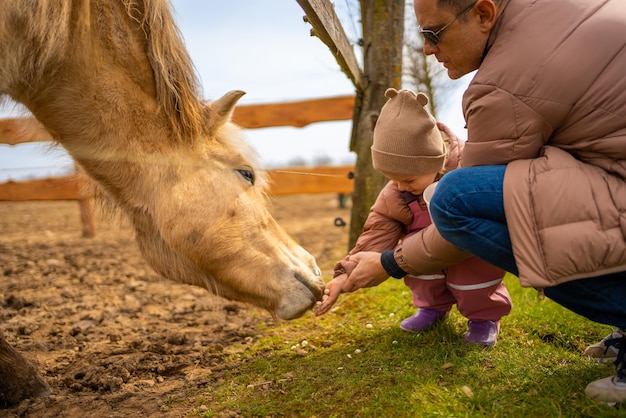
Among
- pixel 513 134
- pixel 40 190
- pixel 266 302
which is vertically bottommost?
pixel 40 190

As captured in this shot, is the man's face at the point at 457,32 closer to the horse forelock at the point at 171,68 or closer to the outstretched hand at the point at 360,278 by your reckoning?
the outstretched hand at the point at 360,278

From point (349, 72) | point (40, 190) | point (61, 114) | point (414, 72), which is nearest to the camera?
point (61, 114)

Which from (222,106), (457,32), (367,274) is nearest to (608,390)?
(367,274)

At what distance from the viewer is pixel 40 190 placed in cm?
679

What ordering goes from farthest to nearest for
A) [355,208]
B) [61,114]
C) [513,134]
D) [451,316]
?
[355,208]
[451,316]
[61,114]
[513,134]

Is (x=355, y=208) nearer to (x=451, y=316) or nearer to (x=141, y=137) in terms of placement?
(x=451, y=316)

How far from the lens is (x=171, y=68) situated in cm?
248

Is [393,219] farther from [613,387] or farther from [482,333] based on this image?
[613,387]

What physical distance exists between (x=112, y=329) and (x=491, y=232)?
257cm

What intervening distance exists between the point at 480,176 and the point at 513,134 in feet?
0.65

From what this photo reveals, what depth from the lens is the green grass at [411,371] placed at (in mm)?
1922

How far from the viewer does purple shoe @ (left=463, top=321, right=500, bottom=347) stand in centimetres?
245

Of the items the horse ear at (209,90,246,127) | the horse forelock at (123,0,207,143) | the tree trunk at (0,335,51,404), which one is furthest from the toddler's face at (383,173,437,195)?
the tree trunk at (0,335,51,404)

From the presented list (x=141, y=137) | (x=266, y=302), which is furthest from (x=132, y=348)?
(x=141, y=137)
